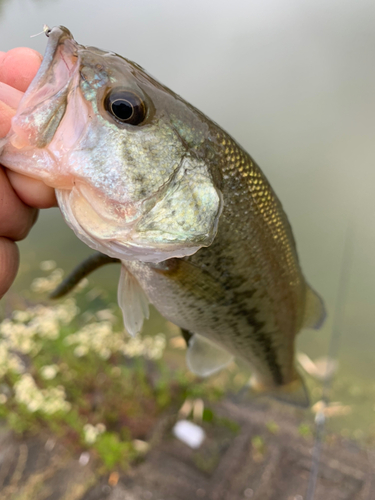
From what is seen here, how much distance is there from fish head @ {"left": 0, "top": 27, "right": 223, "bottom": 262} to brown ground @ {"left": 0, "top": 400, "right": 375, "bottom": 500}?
1.59 metres

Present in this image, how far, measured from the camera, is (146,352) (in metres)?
2.19

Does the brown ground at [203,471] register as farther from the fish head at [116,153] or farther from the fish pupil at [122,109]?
the fish pupil at [122,109]

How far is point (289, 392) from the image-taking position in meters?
1.22

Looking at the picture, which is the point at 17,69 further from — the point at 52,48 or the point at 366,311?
the point at 366,311

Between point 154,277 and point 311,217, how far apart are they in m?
2.68

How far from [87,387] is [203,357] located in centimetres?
117

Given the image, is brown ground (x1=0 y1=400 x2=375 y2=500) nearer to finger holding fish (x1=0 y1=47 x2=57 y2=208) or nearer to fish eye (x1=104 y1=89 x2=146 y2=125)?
finger holding fish (x1=0 y1=47 x2=57 y2=208)

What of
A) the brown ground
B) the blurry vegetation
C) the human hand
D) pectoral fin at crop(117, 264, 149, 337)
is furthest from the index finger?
the brown ground

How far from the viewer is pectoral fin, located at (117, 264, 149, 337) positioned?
28.4 inches

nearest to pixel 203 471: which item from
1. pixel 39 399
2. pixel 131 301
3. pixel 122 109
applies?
pixel 39 399

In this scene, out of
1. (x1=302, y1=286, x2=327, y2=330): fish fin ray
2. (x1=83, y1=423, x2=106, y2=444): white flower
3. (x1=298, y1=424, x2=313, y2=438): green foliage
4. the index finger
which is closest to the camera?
the index finger

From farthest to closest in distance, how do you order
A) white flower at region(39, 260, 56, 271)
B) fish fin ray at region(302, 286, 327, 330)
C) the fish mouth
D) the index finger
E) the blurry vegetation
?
white flower at region(39, 260, 56, 271), the blurry vegetation, fish fin ray at region(302, 286, 327, 330), the index finger, the fish mouth

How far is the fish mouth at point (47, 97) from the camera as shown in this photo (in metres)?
0.45

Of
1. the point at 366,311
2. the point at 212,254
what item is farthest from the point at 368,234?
the point at 212,254
